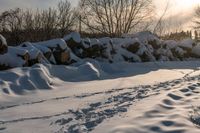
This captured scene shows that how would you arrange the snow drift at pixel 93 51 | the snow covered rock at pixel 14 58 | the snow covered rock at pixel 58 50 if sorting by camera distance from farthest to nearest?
the snow covered rock at pixel 58 50 → the snow drift at pixel 93 51 → the snow covered rock at pixel 14 58

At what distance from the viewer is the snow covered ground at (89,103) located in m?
4.90

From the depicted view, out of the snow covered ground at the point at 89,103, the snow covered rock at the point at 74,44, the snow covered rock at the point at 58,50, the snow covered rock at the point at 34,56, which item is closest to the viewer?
the snow covered ground at the point at 89,103

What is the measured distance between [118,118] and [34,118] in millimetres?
1157

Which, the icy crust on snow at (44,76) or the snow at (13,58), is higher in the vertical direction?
the snow at (13,58)

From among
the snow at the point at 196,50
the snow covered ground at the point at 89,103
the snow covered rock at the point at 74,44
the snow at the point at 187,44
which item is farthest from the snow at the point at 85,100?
the snow at the point at 196,50

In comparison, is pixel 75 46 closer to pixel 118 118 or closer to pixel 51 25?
pixel 118 118

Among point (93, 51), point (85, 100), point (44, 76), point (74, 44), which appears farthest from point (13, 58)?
point (93, 51)

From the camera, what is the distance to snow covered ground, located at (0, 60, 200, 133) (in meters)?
4.90

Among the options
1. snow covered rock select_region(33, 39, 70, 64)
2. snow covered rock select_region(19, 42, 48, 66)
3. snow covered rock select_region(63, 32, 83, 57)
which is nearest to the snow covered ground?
snow covered rock select_region(19, 42, 48, 66)

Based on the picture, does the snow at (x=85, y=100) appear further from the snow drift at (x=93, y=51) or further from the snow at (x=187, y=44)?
the snow at (x=187, y=44)

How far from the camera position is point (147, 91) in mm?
8086

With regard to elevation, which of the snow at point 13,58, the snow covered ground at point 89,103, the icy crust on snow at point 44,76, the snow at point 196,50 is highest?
the snow at point 13,58

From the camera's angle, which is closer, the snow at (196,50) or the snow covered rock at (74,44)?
the snow covered rock at (74,44)

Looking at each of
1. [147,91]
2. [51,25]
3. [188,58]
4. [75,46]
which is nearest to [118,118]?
[147,91]
